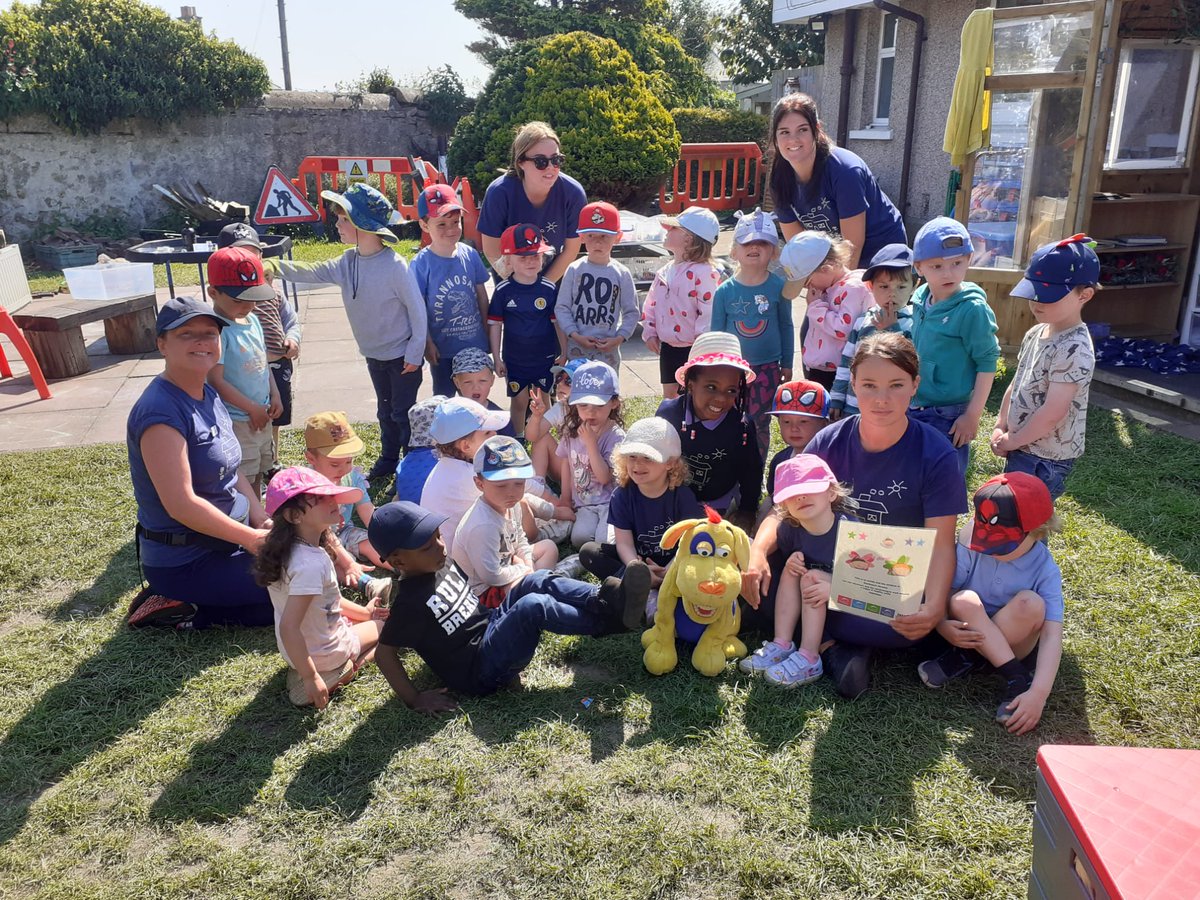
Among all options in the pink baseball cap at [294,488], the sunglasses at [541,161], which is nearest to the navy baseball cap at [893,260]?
the sunglasses at [541,161]

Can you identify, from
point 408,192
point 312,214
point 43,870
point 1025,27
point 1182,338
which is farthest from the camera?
point 408,192

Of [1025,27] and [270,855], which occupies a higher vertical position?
[1025,27]

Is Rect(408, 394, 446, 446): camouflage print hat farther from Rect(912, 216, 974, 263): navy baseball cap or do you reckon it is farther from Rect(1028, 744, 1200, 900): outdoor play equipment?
Rect(1028, 744, 1200, 900): outdoor play equipment

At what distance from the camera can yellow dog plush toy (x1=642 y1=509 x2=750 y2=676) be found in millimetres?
3465

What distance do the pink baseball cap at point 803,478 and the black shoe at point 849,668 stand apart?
690 mm

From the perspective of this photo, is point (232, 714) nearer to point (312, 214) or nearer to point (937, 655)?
point (937, 655)

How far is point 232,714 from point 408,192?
14388mm

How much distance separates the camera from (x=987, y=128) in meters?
7.68

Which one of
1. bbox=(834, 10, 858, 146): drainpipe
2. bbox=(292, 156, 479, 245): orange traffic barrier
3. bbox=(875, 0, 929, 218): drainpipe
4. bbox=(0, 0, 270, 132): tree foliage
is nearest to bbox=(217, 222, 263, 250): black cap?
bbox=(292, 156, 479, 245): orange traffic barrier

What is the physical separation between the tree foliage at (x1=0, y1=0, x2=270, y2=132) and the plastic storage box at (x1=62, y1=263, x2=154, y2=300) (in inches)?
Result: 296

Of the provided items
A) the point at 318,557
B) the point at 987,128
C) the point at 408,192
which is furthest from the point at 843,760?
the point at 408,192

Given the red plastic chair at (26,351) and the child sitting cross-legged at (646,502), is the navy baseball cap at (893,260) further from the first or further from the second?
the red plastic chair at (26,351)

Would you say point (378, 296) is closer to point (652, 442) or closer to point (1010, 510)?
point (652, 442)

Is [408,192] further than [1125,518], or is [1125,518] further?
[408,192]
